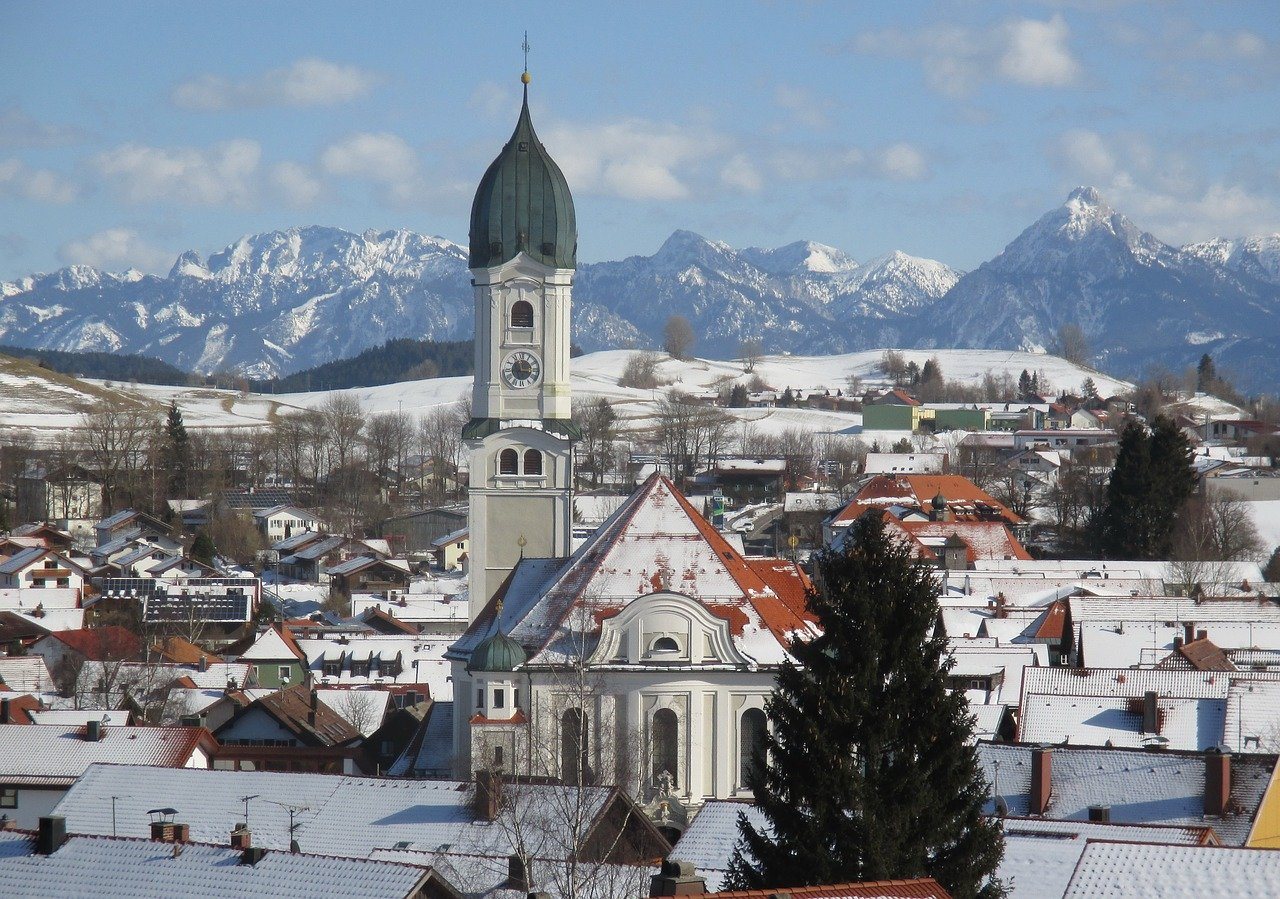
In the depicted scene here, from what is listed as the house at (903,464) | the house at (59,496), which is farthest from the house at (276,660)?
the house at (903,464)

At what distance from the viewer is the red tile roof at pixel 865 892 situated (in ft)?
62.8

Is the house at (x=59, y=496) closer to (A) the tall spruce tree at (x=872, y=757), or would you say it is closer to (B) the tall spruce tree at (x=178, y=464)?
(B) the tall spruce tree at (x=178, y=464)

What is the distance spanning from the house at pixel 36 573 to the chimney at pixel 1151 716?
5679 cm

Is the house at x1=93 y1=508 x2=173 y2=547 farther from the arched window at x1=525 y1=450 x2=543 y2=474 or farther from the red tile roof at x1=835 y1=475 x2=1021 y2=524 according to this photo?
the arched window at x1=525 y1=450 x2=543 y2=474

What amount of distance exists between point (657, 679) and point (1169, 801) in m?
13.9

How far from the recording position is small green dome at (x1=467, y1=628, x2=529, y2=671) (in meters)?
43.0

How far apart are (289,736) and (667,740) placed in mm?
13168

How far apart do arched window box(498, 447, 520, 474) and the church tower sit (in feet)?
0.08

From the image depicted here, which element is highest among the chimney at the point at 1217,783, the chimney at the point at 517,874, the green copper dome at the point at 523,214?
the green copper dome at the point at 523,214

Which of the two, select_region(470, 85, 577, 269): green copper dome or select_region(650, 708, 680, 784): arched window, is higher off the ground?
select_region(470, 85, 577, 269): green copper dome

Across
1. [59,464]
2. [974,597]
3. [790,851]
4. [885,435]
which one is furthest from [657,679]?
[885,435]

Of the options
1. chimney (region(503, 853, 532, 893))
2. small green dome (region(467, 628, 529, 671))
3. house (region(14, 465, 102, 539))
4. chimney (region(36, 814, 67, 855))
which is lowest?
chimney (region(503, 853, 532, 893))

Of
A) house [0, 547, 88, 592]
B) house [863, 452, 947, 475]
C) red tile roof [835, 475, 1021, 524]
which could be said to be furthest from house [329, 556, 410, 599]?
house [863, 452, 947, 475]

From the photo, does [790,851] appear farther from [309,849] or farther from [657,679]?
[657,679]
